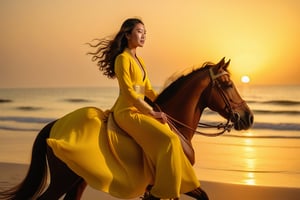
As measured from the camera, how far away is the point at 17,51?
3.46 meters

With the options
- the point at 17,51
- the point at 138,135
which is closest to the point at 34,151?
the point at 138,135

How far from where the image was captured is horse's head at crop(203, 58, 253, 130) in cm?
190

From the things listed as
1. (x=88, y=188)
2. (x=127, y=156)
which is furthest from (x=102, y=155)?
(x=88, y=188)

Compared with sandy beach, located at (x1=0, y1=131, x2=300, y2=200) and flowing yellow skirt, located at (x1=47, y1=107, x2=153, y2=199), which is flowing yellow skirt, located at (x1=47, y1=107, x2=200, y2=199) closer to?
flowing yellow skirt, located at (x1=47, y1=107, x2=153, y2=199)

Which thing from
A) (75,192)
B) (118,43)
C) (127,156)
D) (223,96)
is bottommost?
(75,192)

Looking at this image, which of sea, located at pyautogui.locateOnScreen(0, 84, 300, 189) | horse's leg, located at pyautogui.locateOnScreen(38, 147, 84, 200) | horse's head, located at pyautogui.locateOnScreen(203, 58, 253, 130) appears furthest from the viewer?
sea, located at pyautogui.locateOnScreen(0, 84, 300, 189)

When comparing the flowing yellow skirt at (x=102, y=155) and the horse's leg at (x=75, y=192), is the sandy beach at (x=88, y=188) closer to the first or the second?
the horse's leg at (x=75, y=192)

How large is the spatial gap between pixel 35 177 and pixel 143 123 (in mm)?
577

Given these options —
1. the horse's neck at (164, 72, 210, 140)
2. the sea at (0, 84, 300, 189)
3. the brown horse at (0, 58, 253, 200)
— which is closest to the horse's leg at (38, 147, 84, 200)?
the brown horse at (0, 58, 253, 200)

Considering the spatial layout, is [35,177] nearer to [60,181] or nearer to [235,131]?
[60,181]

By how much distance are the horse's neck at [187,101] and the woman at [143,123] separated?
0.12 m

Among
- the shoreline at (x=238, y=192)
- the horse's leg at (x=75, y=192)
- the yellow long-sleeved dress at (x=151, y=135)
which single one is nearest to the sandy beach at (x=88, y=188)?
the shoreline at (x=238, y=192)

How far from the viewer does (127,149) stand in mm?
1774

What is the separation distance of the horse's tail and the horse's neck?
1.93ft
